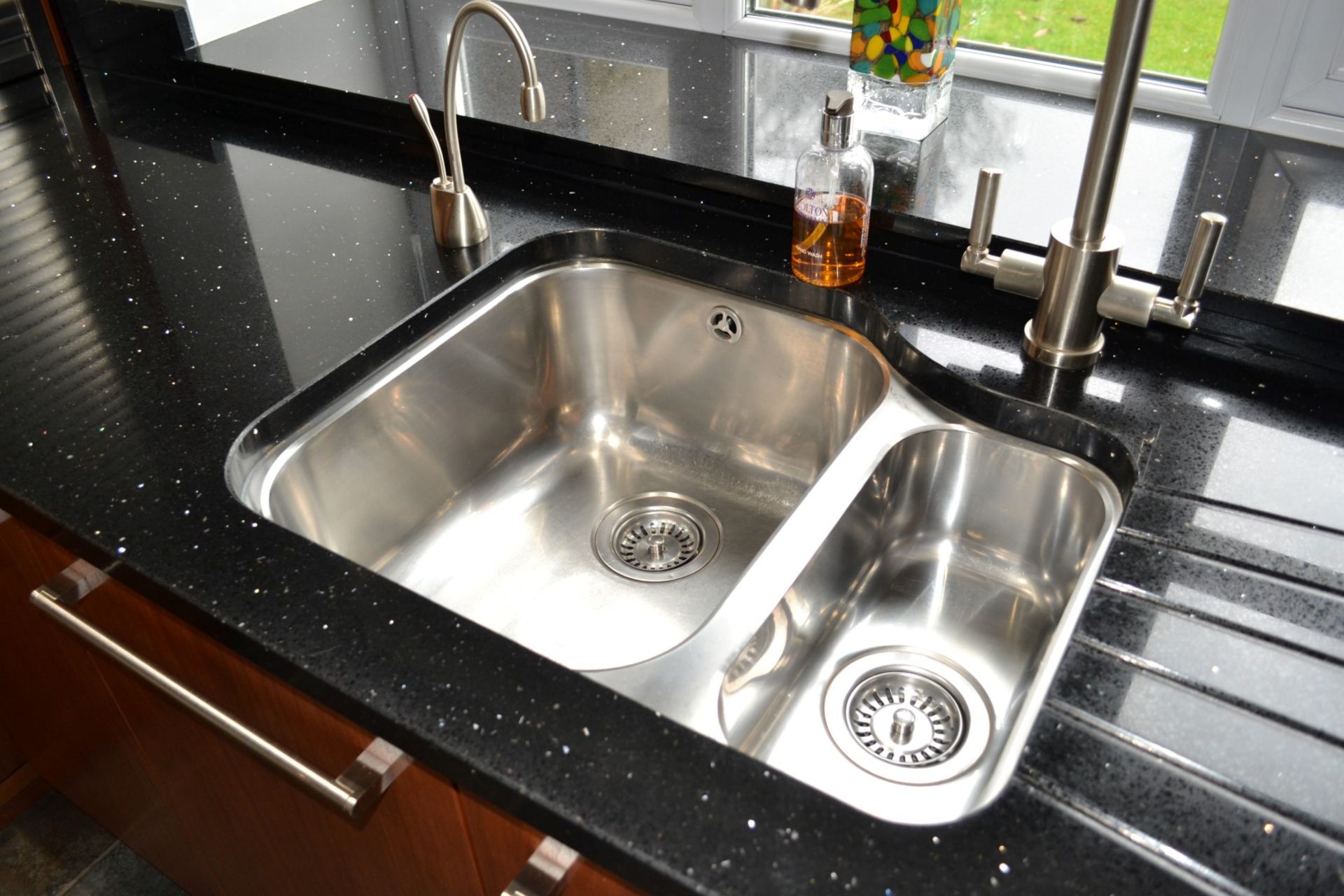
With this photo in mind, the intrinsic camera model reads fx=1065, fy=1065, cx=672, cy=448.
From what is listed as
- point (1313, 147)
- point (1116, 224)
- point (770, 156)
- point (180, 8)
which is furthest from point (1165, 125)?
point (180, 8)

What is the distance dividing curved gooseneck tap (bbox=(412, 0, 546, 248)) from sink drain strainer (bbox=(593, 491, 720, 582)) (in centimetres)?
35

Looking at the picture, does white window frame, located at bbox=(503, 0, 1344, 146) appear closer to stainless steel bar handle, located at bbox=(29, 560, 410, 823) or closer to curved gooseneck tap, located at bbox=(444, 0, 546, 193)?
curved gooseneck tap, located at bbox=(444, 0, 546, 193)

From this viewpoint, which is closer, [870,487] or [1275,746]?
[1275,746]

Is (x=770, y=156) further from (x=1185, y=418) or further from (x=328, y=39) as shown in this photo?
(x=328, y=39)

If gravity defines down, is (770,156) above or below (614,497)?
above

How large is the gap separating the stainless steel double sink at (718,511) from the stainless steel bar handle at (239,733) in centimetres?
17

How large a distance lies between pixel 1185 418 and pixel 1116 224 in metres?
0.27

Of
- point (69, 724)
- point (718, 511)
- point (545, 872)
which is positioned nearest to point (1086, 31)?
point (718, 511)

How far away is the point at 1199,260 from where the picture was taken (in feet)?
2.94

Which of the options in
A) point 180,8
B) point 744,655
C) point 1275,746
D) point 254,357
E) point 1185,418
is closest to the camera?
point 1275,746

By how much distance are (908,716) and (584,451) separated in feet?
1.68

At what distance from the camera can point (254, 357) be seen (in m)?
1.04

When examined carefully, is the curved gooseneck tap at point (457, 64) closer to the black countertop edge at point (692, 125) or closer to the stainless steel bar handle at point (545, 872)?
the black countertop edge at point (692, 125)

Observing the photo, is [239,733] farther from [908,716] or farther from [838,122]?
[838,122]
